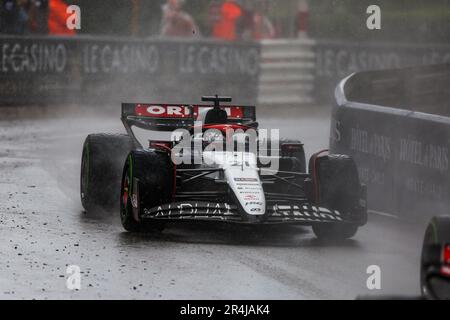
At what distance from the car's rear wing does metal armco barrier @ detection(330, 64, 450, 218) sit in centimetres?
114

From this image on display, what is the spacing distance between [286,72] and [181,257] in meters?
18.1

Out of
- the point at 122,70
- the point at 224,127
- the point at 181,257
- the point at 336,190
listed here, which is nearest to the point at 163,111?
the point at 224,127

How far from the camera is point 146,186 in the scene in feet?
36.0

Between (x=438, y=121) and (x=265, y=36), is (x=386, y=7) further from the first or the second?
(x=438, y=121)

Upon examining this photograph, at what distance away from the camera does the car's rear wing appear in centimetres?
1291

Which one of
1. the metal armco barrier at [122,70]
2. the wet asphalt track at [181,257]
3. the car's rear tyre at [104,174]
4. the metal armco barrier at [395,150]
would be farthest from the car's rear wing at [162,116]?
the metal armco barrier at [122,70]

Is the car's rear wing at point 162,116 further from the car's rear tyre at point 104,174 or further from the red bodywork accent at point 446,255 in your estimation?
the red bodywork accent at point 446,255

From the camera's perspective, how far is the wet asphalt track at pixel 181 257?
27.9ft

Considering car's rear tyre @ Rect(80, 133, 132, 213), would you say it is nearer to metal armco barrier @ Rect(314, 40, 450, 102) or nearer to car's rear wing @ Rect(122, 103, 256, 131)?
car's rear wing @ Rect(122, 103, 256, 131)

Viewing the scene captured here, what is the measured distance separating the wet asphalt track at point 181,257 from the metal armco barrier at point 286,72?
13.3 metres

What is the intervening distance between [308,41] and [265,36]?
35.4 inches

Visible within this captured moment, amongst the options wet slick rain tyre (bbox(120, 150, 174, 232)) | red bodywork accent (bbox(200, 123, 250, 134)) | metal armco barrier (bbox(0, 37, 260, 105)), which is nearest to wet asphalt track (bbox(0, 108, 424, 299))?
wet slick rain tyre (bbox(120, 150, 174, 232))
